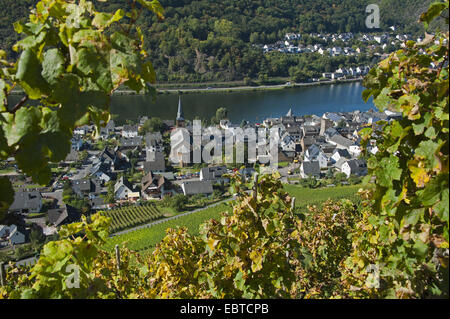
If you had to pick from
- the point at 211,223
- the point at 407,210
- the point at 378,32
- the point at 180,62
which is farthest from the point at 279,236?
the point at 378,32

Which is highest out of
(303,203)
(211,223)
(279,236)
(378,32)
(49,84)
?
(378,32)

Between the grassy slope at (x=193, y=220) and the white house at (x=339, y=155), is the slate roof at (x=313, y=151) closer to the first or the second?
the white house at (x=339, y=155)

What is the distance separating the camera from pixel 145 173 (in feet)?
78.3

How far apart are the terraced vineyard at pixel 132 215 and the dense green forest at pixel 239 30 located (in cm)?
4432

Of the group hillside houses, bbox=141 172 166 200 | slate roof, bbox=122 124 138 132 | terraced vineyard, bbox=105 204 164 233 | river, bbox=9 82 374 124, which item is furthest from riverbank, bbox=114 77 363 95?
terraced vineyard, bbox=105 204 164 233

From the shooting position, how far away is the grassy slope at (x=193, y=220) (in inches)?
613

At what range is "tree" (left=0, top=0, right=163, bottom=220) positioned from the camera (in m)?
1.25

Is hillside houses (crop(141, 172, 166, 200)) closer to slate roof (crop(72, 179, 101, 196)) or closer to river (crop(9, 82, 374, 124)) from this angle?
slate roof (crop(72, 179, 101, 196))

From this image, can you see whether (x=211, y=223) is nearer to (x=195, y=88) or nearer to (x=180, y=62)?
(x=195, y=88)

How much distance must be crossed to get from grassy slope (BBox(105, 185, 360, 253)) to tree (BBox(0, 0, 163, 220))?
486 inches

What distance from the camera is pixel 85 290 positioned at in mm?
1672


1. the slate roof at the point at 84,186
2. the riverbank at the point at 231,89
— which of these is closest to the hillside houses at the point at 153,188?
the slate roof at the point at 84,186

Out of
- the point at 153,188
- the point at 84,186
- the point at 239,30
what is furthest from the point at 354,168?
the point at 239,30
